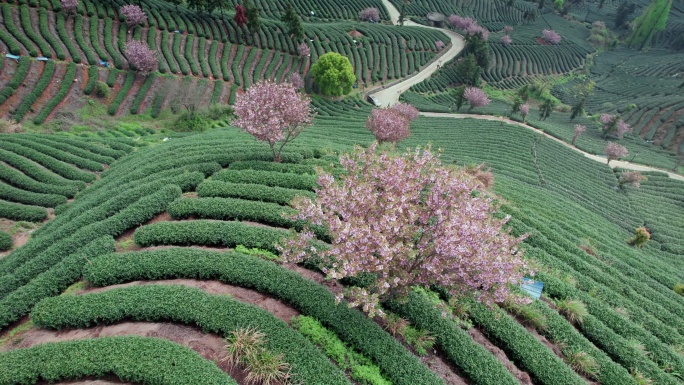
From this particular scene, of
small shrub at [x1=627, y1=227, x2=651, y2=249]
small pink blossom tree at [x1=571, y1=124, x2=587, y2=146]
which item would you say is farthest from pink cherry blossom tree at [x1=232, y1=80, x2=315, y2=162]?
small pink blossom tree at [x1=571, y1=124, x2=587, y2=146]

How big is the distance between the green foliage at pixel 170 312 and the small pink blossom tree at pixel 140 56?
4491cm

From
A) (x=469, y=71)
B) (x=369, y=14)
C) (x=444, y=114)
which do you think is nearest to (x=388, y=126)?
(x=444, y=114)

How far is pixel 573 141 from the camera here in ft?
188

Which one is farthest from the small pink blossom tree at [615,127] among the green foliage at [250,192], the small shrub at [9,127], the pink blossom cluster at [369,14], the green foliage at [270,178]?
the small shrub at [9,127]

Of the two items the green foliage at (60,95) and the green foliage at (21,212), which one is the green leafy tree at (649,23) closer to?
the green foliage at (60,95)

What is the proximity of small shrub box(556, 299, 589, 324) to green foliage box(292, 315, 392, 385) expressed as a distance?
9.93 metres

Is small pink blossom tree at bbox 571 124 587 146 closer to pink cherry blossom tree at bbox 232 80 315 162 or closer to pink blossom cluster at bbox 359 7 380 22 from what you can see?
pink cherry blossom tree at bbox 232 80 315 162

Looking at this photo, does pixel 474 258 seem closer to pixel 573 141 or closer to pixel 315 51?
pixel 573 141

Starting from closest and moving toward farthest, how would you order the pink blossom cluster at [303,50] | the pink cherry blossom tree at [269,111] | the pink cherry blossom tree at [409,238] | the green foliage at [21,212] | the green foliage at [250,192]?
the pink cherry blossom tree at [409,238]
the green foliage at [250,192]
the pink cherry blossom tree at [269,111]
the green foliage at [21,212]
the pink blossom cluster at [303,50]

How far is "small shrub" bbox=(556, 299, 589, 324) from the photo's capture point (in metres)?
15.4

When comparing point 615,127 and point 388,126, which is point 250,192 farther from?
point 615,127

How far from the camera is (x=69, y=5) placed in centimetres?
4756

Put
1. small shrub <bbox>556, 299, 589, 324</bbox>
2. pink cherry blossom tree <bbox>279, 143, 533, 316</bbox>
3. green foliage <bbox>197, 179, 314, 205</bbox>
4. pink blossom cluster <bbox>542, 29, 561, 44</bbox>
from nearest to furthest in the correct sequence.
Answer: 1. pink cherry blossom tree <bbox>279, 143, 533, 316</bbox>
2. small shrub <bbox>556, 299, 589, 324</bbox>
3. green foliage <bbox>197, 179, 314, 205</bbox>
4. pink blossom cluster <bbox>542, 29, 561, 44</bbox>

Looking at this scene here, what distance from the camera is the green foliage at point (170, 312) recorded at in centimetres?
1196
